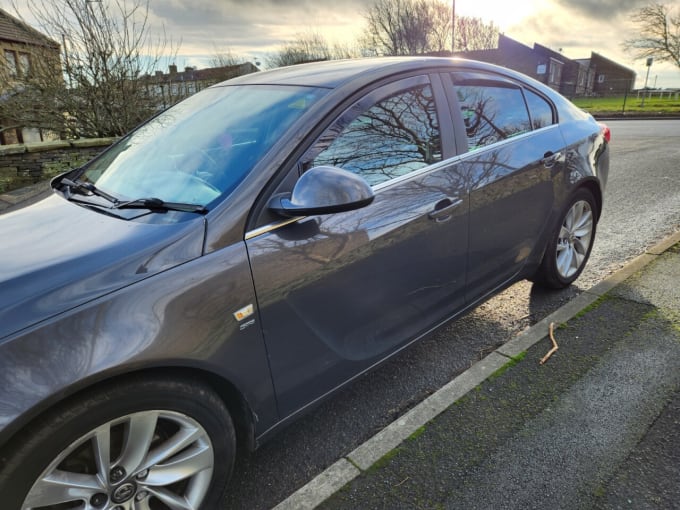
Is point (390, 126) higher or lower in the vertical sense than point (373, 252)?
higher

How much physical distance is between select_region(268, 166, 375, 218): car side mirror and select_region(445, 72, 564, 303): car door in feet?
3.02

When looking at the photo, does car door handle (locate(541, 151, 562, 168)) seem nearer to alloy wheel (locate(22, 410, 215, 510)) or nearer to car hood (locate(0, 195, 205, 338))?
car hood (locate(0, 195, 205, 338))

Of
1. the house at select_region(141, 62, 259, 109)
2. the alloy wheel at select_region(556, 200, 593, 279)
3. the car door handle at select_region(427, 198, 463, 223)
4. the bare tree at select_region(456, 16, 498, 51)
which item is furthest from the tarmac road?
→ the bare tree at select_region(456, 16, 498, 51)

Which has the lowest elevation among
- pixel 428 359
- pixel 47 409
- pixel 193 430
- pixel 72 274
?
pixel 428 359

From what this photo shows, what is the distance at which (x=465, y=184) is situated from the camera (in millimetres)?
2410

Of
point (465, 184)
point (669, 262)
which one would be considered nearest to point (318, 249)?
point (465, 184)

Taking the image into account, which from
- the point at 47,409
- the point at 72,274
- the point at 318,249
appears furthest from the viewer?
the point at 318,249

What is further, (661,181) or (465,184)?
(661,181)

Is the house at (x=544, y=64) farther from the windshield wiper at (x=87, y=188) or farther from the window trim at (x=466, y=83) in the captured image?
the windshield wiper at (x=87, y=188)

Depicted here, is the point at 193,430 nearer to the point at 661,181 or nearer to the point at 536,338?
the point at 536,338

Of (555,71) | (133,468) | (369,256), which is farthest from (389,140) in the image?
(555,71)

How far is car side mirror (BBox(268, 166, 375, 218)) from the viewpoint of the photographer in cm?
169

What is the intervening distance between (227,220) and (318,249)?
38 centimetres

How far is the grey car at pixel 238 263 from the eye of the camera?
4.42ft
